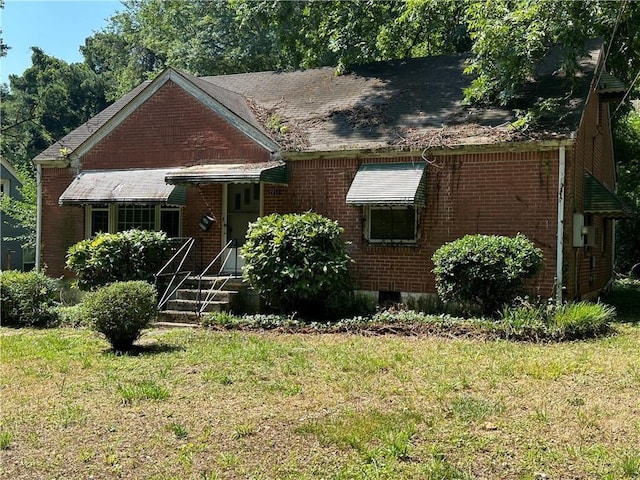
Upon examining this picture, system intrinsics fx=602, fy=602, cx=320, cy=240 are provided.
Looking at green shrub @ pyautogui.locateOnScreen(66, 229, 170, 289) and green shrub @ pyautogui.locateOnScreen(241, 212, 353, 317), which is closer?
green shrub @ pyautogui.locateOnScreen(241, 212, 353, 317)

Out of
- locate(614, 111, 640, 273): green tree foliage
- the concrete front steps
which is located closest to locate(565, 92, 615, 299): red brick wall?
locate(614, 111, 640, 273): green tree foliage

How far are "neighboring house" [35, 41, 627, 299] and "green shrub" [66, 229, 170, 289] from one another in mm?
1196

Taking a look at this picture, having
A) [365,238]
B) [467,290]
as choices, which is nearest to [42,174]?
[365,238]

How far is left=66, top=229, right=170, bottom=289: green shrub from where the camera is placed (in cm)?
1271

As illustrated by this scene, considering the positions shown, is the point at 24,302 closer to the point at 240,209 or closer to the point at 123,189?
the point at 123,189

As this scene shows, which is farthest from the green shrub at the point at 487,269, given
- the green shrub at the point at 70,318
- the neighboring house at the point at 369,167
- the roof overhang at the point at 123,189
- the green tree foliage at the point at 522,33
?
the green shrub at the point at 70,318

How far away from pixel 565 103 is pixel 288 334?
287 inches

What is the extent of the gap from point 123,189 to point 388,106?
6534 millimetres

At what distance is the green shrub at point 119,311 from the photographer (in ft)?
27.1

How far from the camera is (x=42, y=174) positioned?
15734mm

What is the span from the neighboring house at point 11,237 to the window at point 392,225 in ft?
74.1

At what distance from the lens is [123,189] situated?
46.2 feet

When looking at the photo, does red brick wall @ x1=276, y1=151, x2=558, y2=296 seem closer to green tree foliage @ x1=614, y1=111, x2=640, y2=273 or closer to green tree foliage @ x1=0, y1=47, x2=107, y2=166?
green tree foliage @ x1=614, y1=111, x2=640, y2=273

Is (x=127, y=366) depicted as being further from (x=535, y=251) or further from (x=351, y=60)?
(x=351, y=60)
